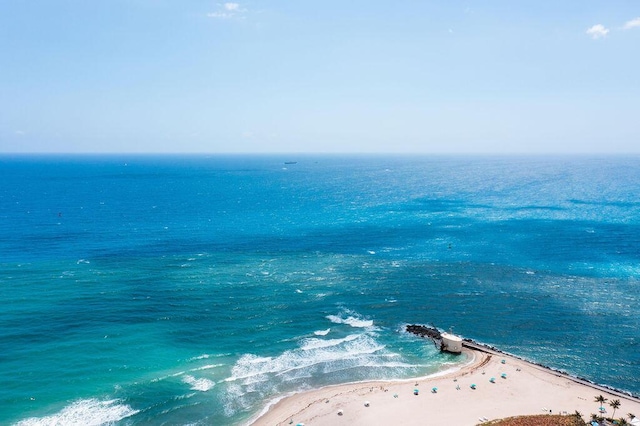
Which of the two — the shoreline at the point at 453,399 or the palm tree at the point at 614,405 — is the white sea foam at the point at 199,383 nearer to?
the shoreline at the point at 453,399

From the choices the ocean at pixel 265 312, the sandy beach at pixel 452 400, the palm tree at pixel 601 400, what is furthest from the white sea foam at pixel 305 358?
the palm tree at pixel 601 400

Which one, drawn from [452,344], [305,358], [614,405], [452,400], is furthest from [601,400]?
[305,358]

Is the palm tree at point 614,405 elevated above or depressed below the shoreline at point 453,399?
above

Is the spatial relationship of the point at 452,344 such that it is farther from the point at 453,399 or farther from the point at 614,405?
the point at 614,405

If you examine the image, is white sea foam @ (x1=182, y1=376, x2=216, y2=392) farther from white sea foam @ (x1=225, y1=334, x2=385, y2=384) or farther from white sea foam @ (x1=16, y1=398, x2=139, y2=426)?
white sea foam @ (x1=16, y1=398, x2=139, y2=426)

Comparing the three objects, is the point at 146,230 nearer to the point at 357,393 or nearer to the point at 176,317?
the point at 176,317

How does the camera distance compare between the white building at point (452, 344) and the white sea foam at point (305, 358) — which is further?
the white building at point (452, 344)

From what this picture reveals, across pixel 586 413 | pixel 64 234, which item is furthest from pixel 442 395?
pixel 64 234
